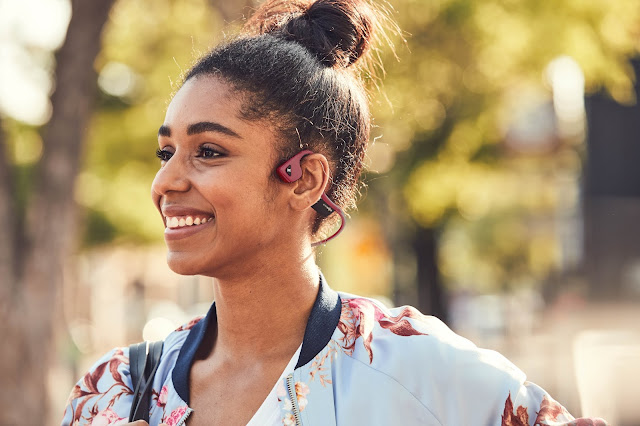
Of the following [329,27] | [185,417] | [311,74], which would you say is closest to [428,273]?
[329,27]

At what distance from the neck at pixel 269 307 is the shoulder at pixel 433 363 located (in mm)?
134

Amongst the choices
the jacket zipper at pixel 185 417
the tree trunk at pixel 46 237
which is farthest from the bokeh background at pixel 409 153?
the jacket zipper at pixel 185 417

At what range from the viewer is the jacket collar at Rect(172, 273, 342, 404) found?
2.24 meters

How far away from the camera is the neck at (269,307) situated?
231cm

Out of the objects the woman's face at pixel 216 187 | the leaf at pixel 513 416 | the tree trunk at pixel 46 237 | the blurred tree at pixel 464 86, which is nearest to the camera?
the leaf at pixel 513 416

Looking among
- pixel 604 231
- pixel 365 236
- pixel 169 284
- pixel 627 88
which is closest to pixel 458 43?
pixel 627 88

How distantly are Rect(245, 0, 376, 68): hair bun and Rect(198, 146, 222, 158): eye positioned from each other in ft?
1.50

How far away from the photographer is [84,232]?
650 inches

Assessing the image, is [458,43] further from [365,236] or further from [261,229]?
[365,236]

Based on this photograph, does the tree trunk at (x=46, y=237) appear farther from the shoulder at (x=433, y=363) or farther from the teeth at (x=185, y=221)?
the shoulder at (x=433, y=363)

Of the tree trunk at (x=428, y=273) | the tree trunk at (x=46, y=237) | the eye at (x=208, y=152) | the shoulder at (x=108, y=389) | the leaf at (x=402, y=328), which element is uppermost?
the tree trunk at (x=428, y=273)

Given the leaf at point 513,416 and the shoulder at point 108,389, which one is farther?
the shoulder at point 108,389

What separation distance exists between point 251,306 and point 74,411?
1.88 ft

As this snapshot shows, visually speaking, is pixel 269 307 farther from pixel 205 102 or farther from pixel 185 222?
pixel 205 102
